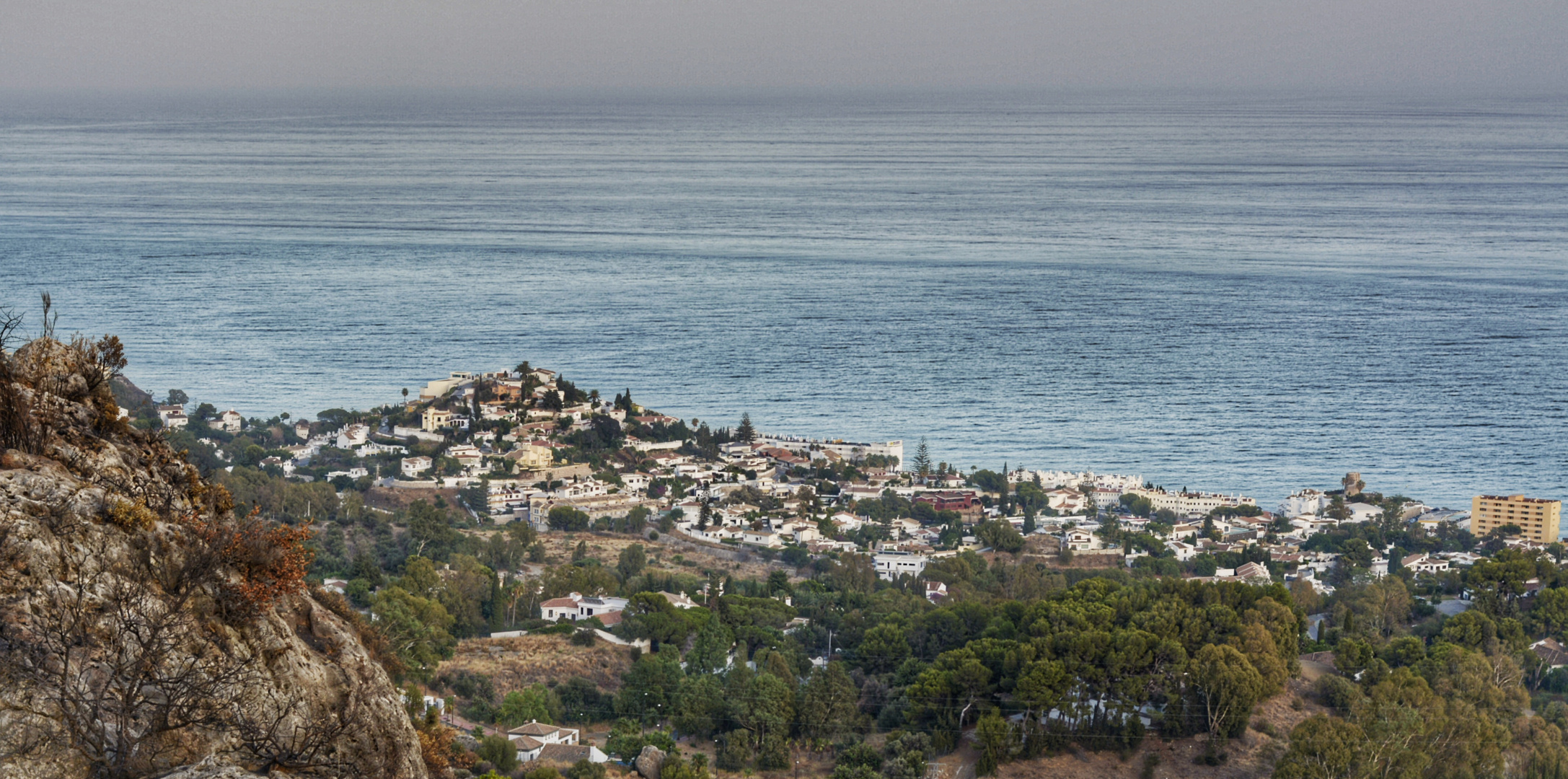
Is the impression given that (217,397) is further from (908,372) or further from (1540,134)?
(1540,134)

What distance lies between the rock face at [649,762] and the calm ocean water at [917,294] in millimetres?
16697

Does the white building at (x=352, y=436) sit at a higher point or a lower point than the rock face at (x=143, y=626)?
lower

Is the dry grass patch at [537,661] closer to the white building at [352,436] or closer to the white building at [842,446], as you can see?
the white building at [842,446]

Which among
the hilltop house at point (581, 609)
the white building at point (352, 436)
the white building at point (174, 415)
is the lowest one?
the hilltop house at point (581, 609)

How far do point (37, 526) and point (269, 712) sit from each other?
1.32 m

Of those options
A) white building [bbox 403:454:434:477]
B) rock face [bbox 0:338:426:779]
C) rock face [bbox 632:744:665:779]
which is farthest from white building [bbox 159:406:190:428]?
rock face [bbox 0:338:426:779]

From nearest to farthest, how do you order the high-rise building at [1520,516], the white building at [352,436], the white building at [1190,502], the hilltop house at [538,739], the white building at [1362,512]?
1. the hilltop house at [538,739]
2. the high-rise building at [1520,516]
3. the white building at [1362,512]
4. the white building at [1190,502]
5. the white building at [352,436]

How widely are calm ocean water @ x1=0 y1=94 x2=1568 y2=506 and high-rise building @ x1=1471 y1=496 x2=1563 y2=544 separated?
1.77 m

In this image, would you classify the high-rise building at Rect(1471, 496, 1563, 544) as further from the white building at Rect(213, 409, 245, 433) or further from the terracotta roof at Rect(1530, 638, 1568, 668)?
the white building at Rect(213, 409, 245, 433)

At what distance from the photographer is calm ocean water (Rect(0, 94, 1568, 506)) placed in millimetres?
33781

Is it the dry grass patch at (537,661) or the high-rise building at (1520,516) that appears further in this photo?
the high-rise building at (1520,516)

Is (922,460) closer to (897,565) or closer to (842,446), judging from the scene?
(842,446)

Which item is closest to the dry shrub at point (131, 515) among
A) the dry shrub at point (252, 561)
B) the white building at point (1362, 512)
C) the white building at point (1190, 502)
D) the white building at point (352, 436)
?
the dry shrub at point (252, 561)

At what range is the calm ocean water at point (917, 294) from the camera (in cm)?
3378
